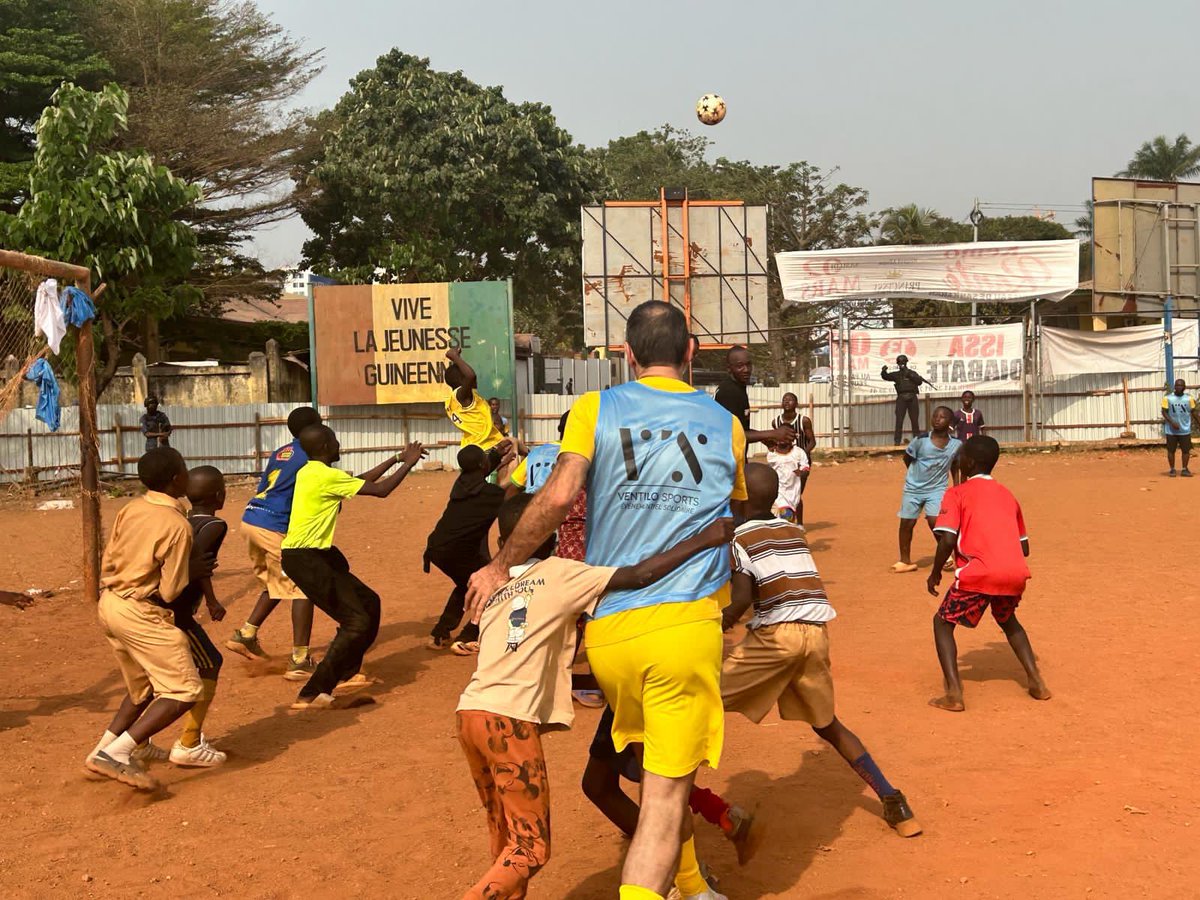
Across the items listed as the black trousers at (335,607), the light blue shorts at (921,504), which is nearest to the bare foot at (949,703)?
the black trousers at (335,607)

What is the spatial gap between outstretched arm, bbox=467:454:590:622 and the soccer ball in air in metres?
24.4

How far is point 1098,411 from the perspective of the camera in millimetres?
25688

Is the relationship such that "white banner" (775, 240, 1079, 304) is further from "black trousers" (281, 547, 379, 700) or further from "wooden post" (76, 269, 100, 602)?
"black trousers" (281, 547, 379, 700)

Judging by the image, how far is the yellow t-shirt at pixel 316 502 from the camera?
7.14 m

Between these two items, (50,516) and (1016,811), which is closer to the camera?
(1016,811)

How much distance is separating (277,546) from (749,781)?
3.99 meters

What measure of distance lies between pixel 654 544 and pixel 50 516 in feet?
57.5

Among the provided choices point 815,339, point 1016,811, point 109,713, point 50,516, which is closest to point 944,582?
point 1016,811

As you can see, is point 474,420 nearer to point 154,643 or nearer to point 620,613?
point 154,643

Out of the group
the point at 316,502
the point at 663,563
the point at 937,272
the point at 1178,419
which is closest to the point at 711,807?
the point at 663,563

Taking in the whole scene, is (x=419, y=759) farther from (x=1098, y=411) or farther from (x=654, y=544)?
(x=1098, y=411)

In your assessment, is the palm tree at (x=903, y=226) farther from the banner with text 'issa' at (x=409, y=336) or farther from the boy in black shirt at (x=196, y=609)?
the boy in black shirt at (x=196, y=609)

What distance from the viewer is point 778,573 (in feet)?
16.0

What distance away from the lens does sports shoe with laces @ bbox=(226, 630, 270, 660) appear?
849 centimetres
